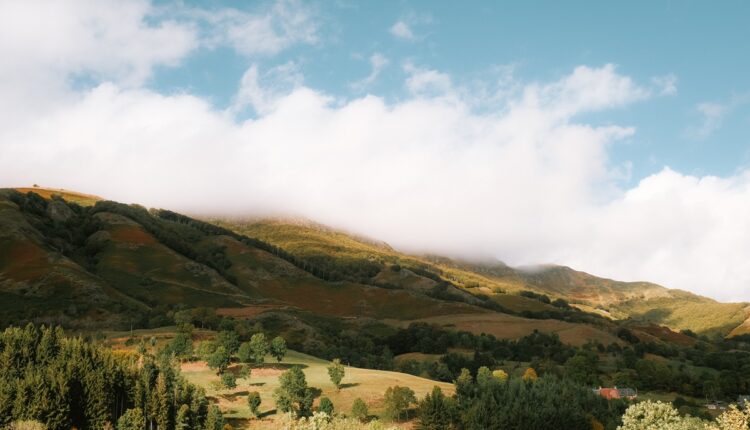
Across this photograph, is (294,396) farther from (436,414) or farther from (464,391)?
(464,391)

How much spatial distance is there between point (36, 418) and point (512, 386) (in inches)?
2484

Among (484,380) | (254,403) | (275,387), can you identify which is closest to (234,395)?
(275,387)

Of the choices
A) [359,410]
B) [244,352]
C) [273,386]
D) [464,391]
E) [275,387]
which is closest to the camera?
[359,410]

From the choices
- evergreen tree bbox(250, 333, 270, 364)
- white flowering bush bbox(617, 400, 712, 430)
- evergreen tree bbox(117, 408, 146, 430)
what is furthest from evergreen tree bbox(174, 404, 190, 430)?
white flowering bush bbox(617, 400, 712, 430)

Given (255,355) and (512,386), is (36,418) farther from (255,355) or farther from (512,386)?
(512,386)

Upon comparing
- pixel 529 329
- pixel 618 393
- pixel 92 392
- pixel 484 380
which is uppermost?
pixel 529 329

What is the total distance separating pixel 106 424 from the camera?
62500 millimetres

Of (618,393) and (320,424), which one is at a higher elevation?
(320,424)

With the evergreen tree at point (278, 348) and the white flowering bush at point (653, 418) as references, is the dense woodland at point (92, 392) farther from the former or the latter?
the white flowering bush at point (653, 418)

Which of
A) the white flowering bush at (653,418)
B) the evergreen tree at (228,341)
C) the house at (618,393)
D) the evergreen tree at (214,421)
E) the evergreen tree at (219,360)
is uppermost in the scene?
the white flowering bush at (653,418)

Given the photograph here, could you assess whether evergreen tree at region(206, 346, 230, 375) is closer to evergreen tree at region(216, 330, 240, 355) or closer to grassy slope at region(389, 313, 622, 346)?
evergreen tree at region(216, 330, 240, 355)

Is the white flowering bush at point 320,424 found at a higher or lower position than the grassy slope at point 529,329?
lower

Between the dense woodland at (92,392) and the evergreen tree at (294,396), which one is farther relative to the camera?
the evergreen tree at (294,396)

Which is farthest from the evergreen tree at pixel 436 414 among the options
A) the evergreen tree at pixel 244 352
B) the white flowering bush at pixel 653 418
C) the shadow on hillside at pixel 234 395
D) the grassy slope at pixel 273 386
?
the evergreen tree at pixel 244 352
